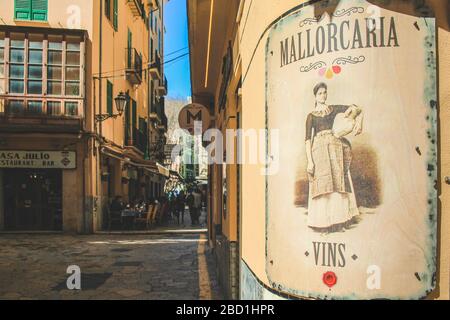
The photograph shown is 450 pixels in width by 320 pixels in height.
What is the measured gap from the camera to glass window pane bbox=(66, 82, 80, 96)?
16.9m

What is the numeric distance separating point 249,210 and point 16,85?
599 inches

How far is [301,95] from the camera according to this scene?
2.81 m

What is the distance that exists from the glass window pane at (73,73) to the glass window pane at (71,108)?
1.04m

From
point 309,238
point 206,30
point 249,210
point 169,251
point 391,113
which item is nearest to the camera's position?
point 391,113

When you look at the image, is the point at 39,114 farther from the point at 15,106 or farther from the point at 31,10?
the point at 31,10

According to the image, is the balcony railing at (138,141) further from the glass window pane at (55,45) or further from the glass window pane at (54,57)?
the glass window pane at (55,45)

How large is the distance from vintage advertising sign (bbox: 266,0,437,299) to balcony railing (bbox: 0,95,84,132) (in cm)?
1523

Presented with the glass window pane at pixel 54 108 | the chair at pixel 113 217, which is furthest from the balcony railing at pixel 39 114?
the chair at pixel 113 217

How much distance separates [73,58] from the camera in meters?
17.1

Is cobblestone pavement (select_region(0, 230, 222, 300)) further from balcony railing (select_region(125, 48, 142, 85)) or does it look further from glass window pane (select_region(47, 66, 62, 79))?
balcony railing (select_region(125, 48, 142, 85))

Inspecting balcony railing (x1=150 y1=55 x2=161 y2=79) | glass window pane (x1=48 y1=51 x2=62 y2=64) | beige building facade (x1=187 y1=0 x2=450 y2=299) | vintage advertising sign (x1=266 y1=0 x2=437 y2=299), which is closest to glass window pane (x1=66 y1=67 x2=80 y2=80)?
glass window pane (x1=48 y1=51 x2=62 y2=64)

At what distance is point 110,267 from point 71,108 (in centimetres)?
922
